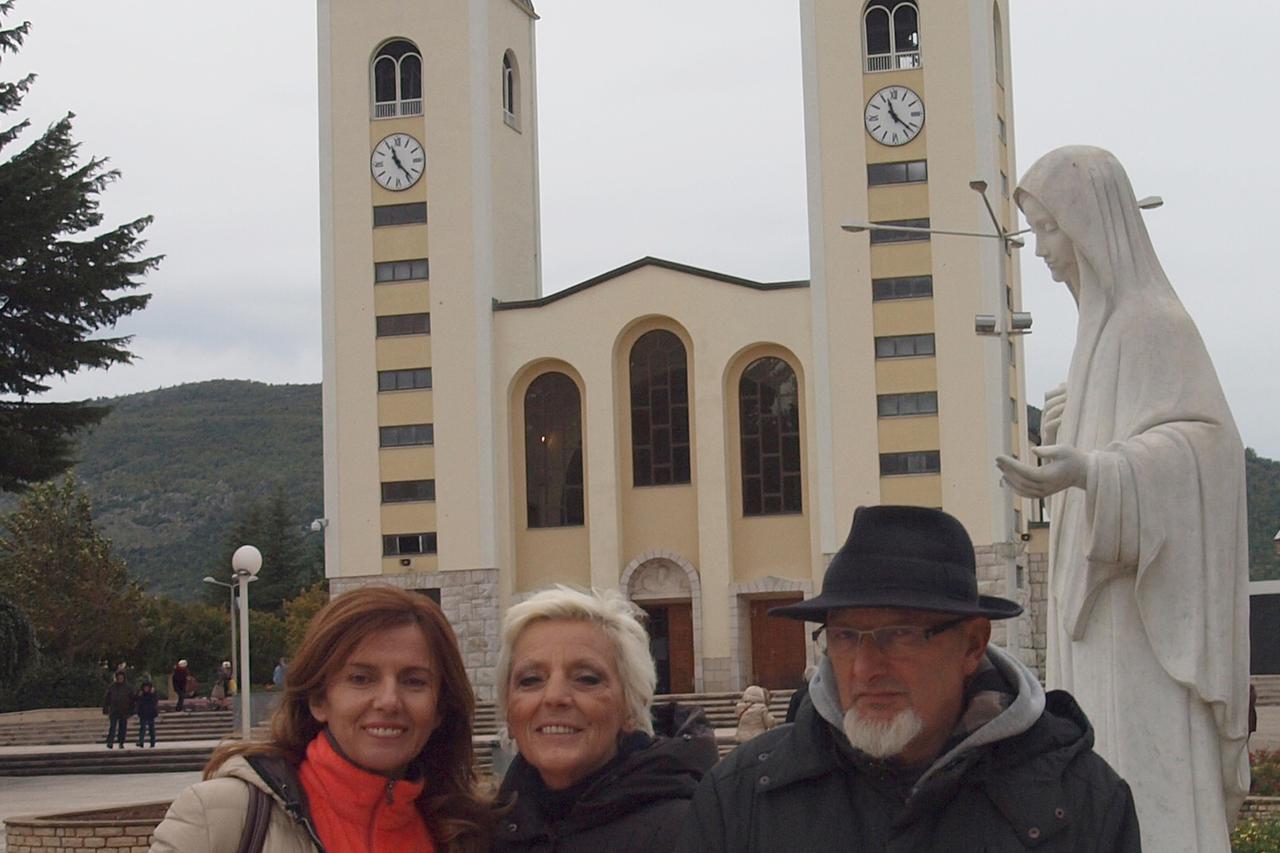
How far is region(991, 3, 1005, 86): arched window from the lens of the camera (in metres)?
45.3

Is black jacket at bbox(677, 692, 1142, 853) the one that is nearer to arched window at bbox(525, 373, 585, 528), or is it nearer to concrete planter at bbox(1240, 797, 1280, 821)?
concrete planter at bbox(1240, 797, 1280, 821)

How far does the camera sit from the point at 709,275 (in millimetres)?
46125

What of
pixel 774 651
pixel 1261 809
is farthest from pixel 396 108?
pixel 1261 809

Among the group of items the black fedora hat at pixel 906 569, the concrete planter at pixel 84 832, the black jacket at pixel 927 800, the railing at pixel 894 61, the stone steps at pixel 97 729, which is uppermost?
the railing at pixel 894 61

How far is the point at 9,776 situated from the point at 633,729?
33058 mm

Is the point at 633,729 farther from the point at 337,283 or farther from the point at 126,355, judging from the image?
the point at 337,283

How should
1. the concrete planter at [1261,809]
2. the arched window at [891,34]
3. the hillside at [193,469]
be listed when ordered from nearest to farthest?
the concrete planter at [1261,809]
the arched window at [891,34]
the hillside at [193,469]

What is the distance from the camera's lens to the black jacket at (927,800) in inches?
127

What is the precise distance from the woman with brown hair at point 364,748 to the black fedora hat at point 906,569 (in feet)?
3.71

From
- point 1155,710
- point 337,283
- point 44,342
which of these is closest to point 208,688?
point 337,283

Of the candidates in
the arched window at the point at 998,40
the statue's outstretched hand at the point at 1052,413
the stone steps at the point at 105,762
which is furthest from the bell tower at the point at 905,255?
the statue's outstretched hand at the point at 1052,413

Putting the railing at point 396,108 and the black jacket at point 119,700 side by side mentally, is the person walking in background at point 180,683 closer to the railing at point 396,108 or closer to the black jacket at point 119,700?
the black jacket at point 119,700

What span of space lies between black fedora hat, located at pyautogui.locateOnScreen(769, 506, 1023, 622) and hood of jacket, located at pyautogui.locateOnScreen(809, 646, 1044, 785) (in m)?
0.11

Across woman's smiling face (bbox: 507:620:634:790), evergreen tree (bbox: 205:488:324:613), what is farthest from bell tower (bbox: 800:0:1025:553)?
evergreen tree (bbox: 205:488:324:613)
